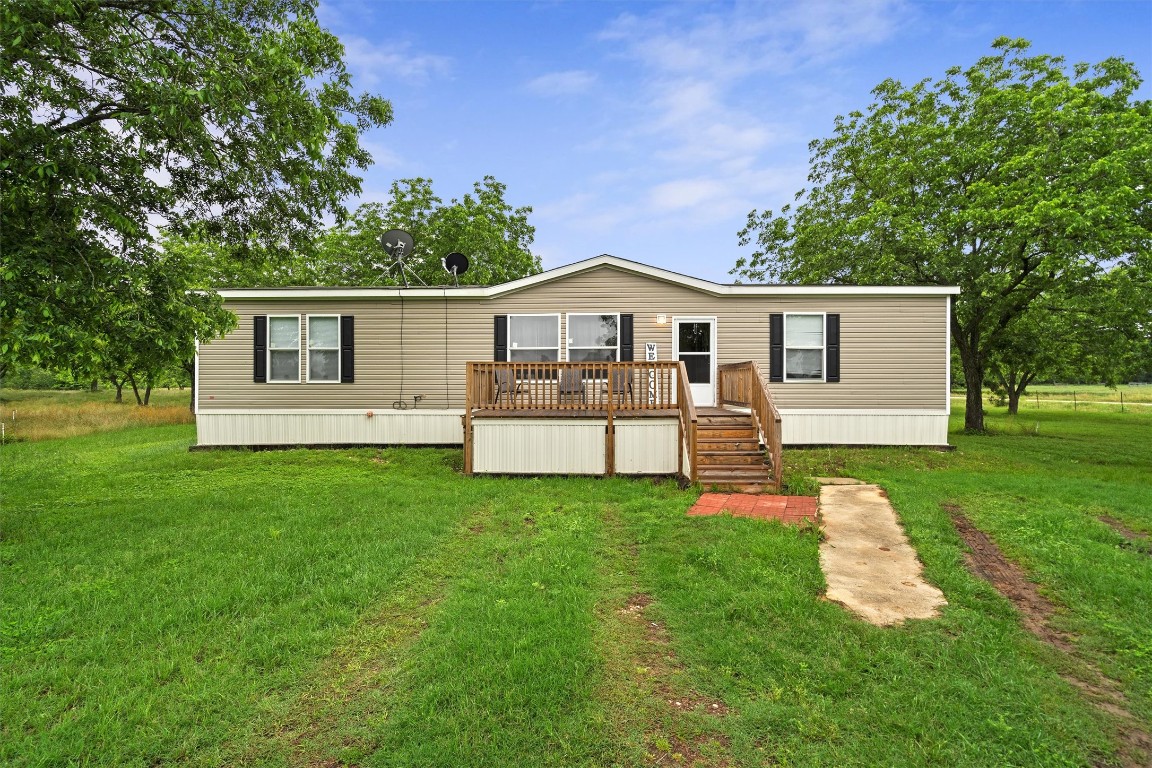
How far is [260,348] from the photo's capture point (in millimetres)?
10117

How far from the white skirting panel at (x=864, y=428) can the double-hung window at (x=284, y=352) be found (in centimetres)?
992

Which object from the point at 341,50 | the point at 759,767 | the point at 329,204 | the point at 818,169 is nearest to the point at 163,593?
the point at 759,767

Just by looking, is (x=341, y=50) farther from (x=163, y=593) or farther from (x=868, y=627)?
(x=868, y=627)

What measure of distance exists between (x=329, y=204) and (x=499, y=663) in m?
7.63

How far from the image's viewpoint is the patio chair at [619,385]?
7438 millimetres

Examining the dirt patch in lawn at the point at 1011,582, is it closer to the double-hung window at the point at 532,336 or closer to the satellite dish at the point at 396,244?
the double-hung window at the point at 532,336

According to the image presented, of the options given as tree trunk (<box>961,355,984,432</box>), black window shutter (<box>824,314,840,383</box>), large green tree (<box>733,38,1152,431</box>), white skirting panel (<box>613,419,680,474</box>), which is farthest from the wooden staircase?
tree trunk (<box>961,355,984,432</box>)

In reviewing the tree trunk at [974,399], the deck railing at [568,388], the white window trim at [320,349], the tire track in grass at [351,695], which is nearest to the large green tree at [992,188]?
the tree trunk at [974,399]

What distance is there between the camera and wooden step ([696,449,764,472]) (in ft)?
23.0

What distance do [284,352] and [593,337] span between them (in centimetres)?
629

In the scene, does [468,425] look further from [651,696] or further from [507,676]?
[651,696]

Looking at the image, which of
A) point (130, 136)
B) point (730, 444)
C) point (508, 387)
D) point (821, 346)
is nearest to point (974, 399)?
point (821, 346)

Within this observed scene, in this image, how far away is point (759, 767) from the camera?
198cm

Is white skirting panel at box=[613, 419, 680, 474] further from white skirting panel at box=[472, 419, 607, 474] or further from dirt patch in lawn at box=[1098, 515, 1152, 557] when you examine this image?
dirt patch in lawn at box=[1098, 515, 1152, 557]
